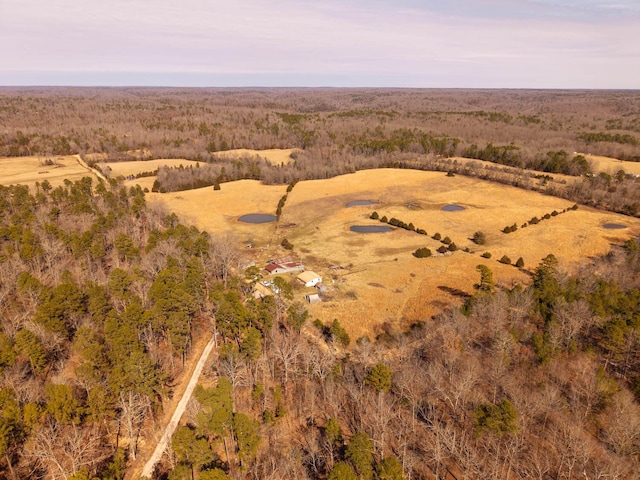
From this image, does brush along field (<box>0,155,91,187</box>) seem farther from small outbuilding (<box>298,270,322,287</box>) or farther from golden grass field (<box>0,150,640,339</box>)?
small outbuilding (<box>298,270,322,287</box>)

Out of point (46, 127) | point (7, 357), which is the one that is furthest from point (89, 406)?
point (46, 127)

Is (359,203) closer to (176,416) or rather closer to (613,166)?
(176,416)

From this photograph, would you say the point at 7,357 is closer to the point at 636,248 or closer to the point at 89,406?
the point at 89,406

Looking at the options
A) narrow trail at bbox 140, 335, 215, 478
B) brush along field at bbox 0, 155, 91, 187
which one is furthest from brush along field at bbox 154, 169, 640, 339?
brush along field at bbox 0, 155, 91, 187

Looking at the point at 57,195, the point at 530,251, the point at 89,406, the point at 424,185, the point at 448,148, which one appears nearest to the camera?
the point at 89,406

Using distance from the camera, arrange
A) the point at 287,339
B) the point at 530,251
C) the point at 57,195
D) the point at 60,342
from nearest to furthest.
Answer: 1. the point at 60,342
2. the point at 287,339
3. the point at 530,251
4. the point at 57,195

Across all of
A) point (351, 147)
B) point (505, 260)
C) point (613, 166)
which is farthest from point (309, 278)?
point (613, 166)
